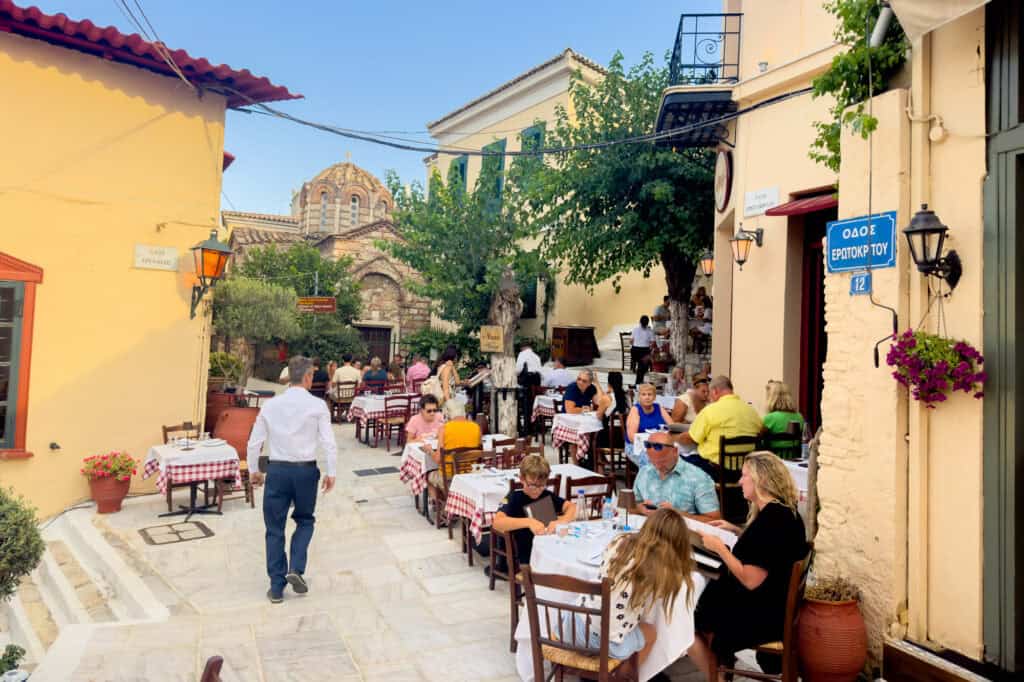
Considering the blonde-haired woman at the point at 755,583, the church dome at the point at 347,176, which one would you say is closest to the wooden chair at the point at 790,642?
the blonde-haired woman at the point at 755,583

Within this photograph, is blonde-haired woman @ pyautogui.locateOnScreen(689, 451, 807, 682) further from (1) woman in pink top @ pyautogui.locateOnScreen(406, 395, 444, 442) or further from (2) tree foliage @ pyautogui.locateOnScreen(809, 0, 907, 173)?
(1) woman in pink top @ pyautogui.locateOnScreen(406, 395, 444, 442)

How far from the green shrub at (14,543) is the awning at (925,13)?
5533 mm

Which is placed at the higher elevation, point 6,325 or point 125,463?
point 6,325

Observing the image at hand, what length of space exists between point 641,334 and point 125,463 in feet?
33.6

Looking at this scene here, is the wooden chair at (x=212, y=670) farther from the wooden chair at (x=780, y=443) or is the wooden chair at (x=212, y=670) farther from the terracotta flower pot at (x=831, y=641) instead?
the wooden chair at (x=780, y=443)

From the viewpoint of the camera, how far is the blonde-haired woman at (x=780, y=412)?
628cm

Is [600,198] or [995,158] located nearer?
[995,158]

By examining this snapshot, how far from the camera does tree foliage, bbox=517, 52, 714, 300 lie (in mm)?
12078

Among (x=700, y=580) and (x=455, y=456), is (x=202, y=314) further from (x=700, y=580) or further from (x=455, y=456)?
(x=700, y=580)

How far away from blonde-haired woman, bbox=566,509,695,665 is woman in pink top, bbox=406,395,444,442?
469 centimetres

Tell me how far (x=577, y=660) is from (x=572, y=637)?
11cm

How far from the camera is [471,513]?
5551mm

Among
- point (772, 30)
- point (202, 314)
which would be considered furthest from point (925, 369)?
point (202, 314)

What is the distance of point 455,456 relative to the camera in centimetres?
624
